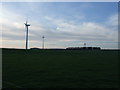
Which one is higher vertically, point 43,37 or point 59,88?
point 43,37

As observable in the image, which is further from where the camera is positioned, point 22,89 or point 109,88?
point 109,88

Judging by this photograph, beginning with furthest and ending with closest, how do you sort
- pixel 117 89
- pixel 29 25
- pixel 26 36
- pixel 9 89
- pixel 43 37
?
pixel 43 37, pixel 29 25, pixel 26 36, pixel 117 89, pixel 9 89

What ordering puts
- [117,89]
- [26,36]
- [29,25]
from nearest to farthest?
[117,89], [26,36], [29,25]

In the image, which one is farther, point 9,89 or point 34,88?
point 34,88

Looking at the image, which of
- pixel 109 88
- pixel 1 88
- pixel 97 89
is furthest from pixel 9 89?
pixel 109 88

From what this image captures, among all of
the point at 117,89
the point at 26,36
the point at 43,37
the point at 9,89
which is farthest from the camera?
the point at 43,37

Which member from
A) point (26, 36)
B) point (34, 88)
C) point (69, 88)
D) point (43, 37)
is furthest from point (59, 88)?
point (43, 37)

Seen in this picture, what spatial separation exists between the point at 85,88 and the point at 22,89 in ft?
11.3

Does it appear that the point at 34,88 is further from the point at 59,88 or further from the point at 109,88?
the point at 109,88

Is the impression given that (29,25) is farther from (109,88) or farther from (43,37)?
(109,88)

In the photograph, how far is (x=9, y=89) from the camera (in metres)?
11.7

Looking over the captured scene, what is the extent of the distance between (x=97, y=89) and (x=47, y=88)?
108 inches

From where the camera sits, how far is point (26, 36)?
75938 mm

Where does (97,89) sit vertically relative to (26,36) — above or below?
below
